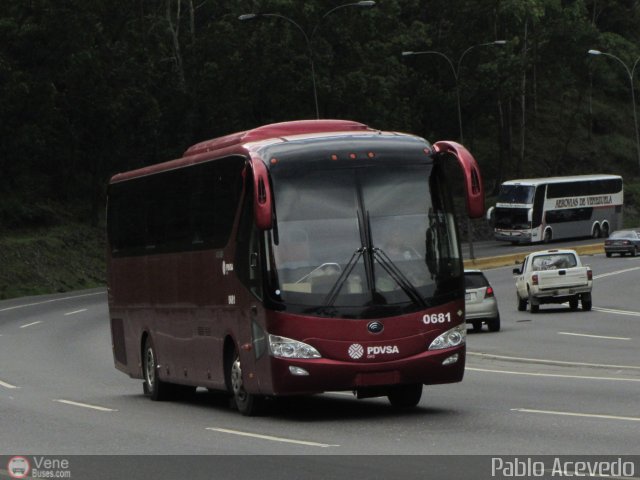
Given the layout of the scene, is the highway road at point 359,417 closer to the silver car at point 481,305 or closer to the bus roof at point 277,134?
the bus roof at point 277,134

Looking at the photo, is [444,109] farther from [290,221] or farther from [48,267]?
[290,221]

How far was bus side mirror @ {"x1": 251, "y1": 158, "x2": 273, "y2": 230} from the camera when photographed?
15.5 meters

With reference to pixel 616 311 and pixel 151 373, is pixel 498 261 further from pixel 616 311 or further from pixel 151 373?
pixel 151 373

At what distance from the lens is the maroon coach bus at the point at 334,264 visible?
15.8m

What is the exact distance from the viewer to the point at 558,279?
43.0 metres

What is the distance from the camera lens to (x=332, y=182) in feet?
53.9

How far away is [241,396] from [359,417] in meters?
1.59

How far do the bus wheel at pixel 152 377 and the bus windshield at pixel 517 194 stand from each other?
63543 mm

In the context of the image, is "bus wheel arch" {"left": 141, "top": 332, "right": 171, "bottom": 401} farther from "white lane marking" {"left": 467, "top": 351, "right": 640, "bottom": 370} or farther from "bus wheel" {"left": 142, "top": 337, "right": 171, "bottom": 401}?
"white lane marking" {"left": 467, "top": 351, "right": 640, "bottom": 370}

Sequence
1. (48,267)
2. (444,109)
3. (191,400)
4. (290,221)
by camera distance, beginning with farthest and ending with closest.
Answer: (444,109) < (48,267) < (191,400) < (290,221)

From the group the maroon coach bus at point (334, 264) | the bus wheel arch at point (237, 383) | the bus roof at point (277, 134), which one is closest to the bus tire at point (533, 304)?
the bus roof at point (277, 134)

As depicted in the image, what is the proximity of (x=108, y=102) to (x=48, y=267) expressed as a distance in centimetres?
917
